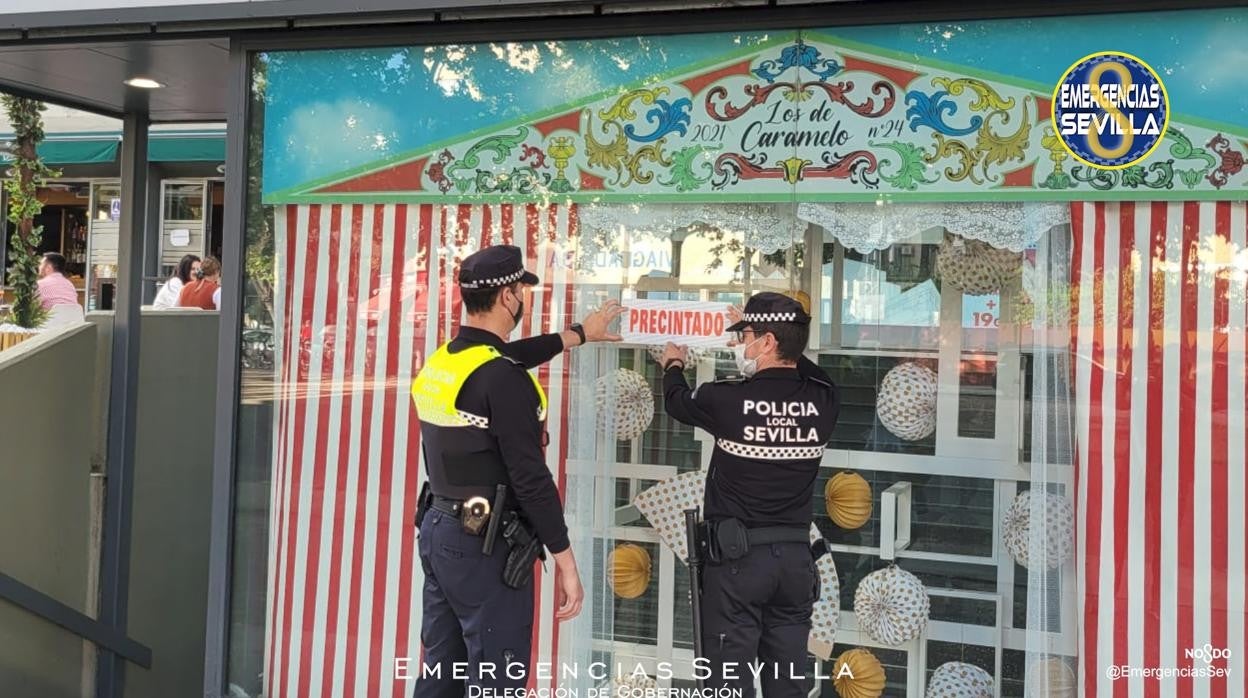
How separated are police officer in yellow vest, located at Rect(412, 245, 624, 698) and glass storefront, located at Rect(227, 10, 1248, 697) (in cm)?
97

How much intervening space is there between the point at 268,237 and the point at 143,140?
165cm

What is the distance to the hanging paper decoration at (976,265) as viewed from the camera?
4309mm

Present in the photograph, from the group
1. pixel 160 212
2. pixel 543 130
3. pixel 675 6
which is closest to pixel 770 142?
pixel 675 6

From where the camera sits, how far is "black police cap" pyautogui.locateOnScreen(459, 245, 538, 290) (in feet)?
12.1

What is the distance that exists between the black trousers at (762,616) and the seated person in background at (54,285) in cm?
679

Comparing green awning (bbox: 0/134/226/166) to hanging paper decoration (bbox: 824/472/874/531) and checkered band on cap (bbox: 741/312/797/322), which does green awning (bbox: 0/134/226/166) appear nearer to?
hanging paper decoration (bbox: 824/472/874/531)

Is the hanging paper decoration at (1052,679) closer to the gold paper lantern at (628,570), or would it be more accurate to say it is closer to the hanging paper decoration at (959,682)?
the hanging paper decoration at (959,682)

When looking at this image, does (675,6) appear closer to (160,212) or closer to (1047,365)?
(1047,365)

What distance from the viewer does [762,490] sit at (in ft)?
12.5

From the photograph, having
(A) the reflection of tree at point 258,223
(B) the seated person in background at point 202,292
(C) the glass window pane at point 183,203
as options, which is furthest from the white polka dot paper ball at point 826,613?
(C) the glass window pane at point 183,203

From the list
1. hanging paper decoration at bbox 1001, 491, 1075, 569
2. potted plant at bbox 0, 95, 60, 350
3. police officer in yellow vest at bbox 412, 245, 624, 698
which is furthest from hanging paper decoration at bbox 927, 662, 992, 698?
potted plant at bbox 0, 95, 60, 350

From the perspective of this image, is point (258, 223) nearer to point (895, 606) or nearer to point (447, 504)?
point (447, 504)

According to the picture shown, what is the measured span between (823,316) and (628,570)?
1263mm

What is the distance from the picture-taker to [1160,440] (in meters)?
3.96
